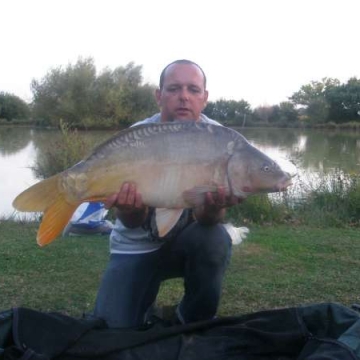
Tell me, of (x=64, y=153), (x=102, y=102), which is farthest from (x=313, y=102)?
(x=64, y=153)

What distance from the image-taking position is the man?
169cm

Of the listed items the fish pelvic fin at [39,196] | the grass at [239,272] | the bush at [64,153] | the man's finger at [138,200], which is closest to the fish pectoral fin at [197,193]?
the man's finger at [138,200]

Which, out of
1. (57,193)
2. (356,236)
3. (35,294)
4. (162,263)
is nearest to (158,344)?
(162,263)

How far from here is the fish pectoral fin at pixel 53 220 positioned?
1.36m

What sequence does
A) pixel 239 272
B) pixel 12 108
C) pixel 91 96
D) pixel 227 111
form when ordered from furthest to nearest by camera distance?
pixel 12 108 → pixel 91 96 → pixel 227 111 → pixel 239 272

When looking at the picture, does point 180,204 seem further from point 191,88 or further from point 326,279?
point 326,279

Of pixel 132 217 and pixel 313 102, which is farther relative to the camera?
pixel 313 102

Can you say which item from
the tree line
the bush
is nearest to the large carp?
the bush

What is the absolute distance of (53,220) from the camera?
136 cm

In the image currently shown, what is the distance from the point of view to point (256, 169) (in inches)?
54.6

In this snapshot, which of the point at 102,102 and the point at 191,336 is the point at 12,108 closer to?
the point at 102,102

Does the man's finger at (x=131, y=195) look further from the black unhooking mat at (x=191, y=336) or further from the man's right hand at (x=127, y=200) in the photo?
the black unhooking mat at (x=191, y=336)

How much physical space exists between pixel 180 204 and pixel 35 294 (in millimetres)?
1015

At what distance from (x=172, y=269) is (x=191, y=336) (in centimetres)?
30
